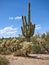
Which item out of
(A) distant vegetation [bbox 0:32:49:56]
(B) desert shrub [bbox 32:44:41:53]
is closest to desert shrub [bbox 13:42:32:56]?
(A) distant vegetation [bbox 0:32:49:56]

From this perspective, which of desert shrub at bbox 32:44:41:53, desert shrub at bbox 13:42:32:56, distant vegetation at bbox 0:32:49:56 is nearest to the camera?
desert shrub at bbox 13:42:32:56

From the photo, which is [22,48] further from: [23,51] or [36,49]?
[36,49]

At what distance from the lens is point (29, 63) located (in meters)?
14.1

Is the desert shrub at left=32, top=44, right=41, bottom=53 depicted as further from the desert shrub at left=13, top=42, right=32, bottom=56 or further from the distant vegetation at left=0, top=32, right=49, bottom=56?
the desert shrub at left=13, top=42, right=32, bottom=56

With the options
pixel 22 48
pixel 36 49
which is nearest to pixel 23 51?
pixel 22 48

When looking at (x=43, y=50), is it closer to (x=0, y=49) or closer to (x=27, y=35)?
(x=27, y=35)

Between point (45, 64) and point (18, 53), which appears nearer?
point (45, 64)

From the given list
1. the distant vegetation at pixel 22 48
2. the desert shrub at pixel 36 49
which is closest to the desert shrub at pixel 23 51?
the distant vegetation at pixel 22 48

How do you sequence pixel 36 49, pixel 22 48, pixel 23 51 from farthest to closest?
pixel 36 49
pixel 22 48
pixel 23 51

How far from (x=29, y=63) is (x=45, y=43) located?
11510 mm

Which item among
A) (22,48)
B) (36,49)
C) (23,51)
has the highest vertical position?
(22,48)

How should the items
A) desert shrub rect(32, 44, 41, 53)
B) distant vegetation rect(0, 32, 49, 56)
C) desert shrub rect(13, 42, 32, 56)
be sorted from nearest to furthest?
desert shrub rect(13, 42, 32, 56) < distant vegetation rect(0, 32, 49, 56) < desert shrub rect(32, 44, 41, 53)

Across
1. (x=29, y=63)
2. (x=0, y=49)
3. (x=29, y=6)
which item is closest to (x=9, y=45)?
(x=0, y=49)

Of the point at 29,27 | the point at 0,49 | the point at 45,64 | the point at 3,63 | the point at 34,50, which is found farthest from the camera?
the point at 29,27
